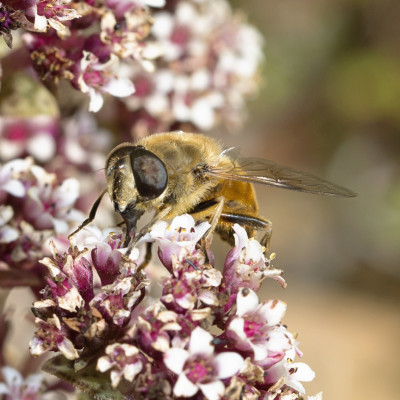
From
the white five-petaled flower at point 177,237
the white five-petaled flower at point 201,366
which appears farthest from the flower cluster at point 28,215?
the white five-petaled flower at point 201,366

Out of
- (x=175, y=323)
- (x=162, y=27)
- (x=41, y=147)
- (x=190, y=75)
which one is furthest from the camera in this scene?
(x=190, y=75)

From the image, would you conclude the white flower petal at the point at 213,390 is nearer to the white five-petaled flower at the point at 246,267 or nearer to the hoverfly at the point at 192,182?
the white five-petaled flower at the point at 246,267

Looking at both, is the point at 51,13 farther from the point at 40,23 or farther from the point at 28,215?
the point at 28,215

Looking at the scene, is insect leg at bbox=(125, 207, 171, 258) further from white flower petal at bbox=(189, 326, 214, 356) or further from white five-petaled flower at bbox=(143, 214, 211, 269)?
white flower petal at bbox=(189, 326, 214, 356)

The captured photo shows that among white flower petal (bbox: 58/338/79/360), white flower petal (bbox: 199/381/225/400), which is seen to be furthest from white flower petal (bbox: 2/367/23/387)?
white flower petal (bbox: 199/381/225/400)

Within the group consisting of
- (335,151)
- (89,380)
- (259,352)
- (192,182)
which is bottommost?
(335,151)

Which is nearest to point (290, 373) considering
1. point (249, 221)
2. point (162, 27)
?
point (249, 221)

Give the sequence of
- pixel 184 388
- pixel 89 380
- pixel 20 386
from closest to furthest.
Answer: pixel 184 388 → pixel 89 380 → pixel 20 386
